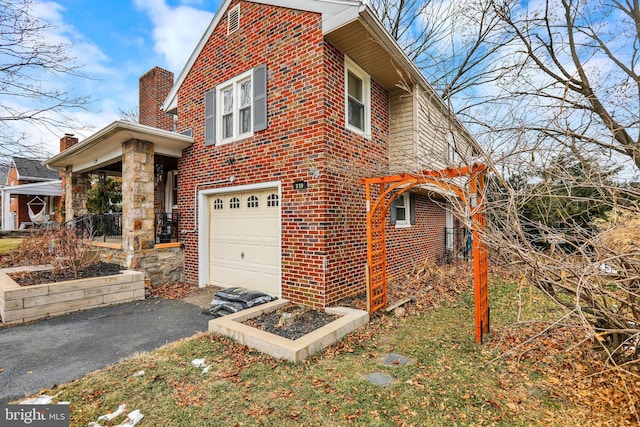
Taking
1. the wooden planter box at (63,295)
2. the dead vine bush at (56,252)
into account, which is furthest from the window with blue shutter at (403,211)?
the dead vine bush at (56,252)

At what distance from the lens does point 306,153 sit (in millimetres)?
5617

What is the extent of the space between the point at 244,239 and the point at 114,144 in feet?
14.3

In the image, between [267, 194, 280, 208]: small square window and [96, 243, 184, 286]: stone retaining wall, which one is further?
[96, 243, 184, 286]: stone retaining wall

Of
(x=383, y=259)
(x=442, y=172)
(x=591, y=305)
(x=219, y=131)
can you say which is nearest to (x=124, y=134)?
(x=219, y=131)

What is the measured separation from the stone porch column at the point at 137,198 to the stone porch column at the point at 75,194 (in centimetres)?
509

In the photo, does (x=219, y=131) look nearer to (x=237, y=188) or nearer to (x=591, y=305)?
(x=237, y=188)

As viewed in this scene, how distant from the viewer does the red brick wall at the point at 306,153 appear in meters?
5.46

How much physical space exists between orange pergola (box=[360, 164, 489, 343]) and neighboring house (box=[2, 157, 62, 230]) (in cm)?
1742

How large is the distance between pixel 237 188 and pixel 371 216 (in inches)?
128

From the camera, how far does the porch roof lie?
263 inches

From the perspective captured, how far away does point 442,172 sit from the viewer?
439 centimetres

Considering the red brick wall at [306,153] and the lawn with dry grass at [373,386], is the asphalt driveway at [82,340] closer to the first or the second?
the lawn with dry grass at [373,386]

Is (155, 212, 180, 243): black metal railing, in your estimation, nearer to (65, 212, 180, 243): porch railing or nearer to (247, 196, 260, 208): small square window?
(65, 212, 180, 243): porch railing

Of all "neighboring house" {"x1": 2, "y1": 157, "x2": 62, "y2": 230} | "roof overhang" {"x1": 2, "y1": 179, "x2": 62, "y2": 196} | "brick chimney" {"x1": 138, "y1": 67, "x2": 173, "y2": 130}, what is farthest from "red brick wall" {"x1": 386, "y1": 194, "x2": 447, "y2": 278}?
"roof overhang" {"x1": 2, "y1": 179, "x2": 62, "y2": 196}
